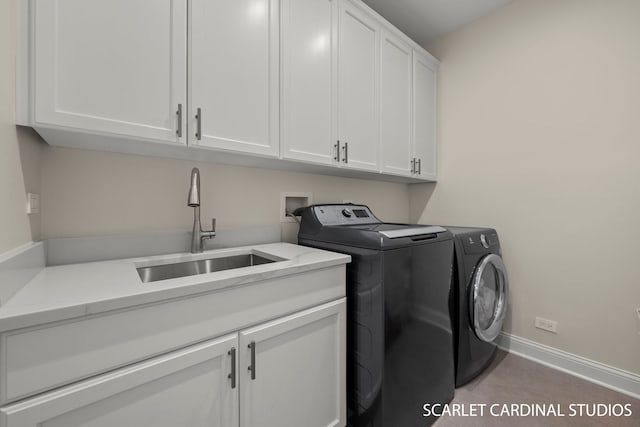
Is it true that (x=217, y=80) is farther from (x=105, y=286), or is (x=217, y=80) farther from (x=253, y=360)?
(x=253, y=360)

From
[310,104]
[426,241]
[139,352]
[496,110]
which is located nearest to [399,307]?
[426,241]

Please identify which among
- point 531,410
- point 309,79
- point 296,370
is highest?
point 309,79

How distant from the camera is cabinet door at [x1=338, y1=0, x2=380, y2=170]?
1.74 metres

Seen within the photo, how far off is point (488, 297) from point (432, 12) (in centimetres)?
226

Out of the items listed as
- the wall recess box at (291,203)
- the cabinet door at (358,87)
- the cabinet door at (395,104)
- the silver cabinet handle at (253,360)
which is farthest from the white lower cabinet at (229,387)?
the cabinet door at (395,104)

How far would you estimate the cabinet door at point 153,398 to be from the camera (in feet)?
2.19

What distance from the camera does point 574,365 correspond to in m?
1.89

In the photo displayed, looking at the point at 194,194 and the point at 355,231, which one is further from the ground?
the point at 194,194

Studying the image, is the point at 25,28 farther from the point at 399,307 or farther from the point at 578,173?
the point at 578,173

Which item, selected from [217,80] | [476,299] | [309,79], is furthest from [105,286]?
[476,299]

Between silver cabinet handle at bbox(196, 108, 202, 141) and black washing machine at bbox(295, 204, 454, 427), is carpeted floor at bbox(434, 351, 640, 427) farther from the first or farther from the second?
silver cabinet handle at bbox(196, 108, 202, 141)

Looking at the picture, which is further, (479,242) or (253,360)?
(479,242)

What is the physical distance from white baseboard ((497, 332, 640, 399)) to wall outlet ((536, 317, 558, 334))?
13 centimetres

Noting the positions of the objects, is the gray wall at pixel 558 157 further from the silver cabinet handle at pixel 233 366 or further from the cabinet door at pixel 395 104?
the silver cabinet handle at pixel 233 366
